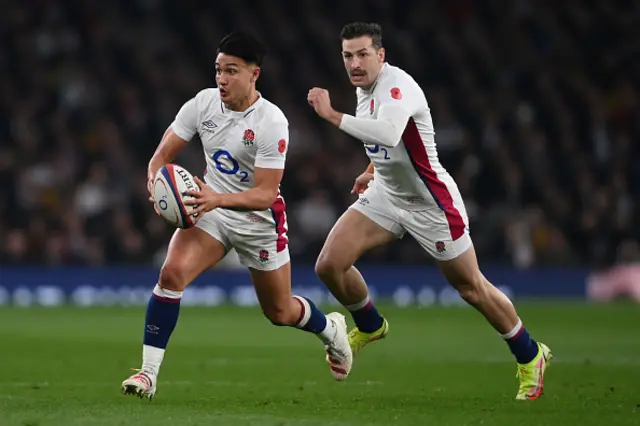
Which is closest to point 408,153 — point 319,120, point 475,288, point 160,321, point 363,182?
point 363,182

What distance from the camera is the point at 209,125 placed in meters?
8.27

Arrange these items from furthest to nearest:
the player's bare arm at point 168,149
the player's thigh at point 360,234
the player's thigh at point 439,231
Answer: the player's thigh at point 360,234 → the player's thigh at point 439,231 → the player's bare arm at point 168,149

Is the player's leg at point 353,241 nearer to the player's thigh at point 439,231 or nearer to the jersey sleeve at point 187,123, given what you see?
the player's thigh at point 439,231

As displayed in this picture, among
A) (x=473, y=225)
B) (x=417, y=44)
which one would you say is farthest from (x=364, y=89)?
(x=417, y=44)

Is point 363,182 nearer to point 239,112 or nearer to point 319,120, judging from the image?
point 239,112

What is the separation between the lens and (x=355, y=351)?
9.39 metres

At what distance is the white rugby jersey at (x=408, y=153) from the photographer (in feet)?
27.5

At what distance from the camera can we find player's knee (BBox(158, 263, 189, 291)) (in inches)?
312

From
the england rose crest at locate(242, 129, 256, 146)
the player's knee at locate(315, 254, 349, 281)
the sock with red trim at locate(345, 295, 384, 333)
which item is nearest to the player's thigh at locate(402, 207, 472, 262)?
the player's knee at locate(315, 254, 349, 281)

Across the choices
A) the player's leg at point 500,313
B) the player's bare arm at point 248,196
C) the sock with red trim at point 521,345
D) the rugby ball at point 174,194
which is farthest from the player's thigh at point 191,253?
the sock with red trim at point 521,345

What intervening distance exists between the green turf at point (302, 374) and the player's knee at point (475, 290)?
667 millimetres

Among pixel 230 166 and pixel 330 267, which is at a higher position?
pixel 230 166

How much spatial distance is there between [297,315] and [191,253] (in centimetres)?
106

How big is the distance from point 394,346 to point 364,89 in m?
5.50
